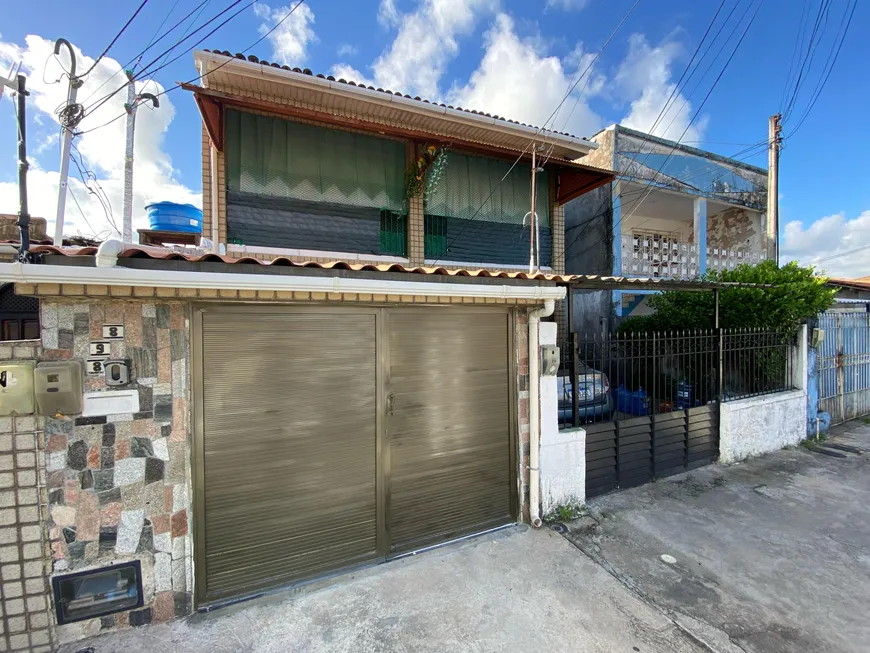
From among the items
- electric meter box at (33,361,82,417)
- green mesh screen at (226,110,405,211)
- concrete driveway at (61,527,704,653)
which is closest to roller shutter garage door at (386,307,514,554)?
concrete driveway at (61,527,704,653)

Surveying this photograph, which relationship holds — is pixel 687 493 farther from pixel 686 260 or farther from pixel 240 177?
pixel 686 260

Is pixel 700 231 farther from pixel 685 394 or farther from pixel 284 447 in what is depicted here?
pixel 284 447

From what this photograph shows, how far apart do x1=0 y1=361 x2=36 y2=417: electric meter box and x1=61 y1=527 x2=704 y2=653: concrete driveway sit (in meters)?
1.79

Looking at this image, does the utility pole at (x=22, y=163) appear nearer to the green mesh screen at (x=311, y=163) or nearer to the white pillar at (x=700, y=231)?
the green mesh screen at (x=311, y=163)

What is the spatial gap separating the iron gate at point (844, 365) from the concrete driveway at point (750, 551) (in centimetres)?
255

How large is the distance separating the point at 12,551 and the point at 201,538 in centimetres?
115

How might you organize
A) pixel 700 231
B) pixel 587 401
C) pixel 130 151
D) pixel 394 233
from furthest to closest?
pixel 700 231, pixel 130 151, pixel 394 233, pixel 587 401

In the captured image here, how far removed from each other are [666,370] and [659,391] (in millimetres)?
441

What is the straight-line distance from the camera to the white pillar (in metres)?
11.5

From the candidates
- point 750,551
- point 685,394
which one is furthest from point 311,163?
point 750,551

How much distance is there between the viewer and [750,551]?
3762mm

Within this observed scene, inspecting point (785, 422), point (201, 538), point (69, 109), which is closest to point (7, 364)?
point (201, 538)

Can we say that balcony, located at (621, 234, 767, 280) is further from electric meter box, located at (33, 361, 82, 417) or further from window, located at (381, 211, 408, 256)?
electric meter box, located at (33, 361, 82, 417)

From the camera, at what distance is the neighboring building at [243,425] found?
2.58 meters
